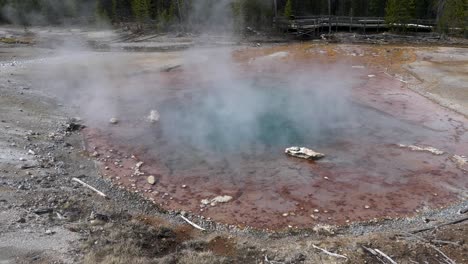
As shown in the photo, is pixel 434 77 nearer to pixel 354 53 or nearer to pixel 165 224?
pixel 354 53

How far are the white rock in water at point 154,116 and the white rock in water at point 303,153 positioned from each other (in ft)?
16.5

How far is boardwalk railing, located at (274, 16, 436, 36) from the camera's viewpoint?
33.3 m

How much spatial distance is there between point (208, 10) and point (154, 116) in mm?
24262

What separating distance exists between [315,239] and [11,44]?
2823cm

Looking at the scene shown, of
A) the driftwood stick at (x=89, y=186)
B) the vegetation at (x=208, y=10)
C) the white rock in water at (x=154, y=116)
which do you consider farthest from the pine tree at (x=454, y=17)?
the driftwood stick at (x=89, y=186)

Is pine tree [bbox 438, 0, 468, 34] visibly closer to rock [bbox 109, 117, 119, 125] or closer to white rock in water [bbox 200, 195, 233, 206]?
rock [bbox 109, 117, 119, 125]

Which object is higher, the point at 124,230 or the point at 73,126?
the point at 73,126

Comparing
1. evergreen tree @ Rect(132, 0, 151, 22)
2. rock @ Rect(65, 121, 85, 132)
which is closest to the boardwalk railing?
evergreen tree @ Rect(132, 0, 151, 22)

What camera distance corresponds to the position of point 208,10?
119 ft

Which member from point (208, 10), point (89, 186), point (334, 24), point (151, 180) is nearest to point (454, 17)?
point (334, 24)

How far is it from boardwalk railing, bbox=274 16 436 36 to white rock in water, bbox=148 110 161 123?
21.7m

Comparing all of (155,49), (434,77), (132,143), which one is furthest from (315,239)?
(155,49)

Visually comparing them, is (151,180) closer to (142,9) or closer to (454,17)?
(454,17)

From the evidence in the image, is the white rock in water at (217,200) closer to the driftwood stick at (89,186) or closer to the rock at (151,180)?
the rock at (151,180)
